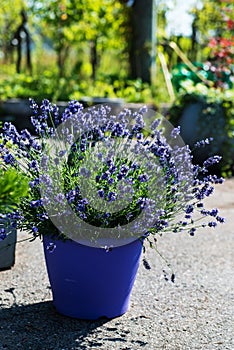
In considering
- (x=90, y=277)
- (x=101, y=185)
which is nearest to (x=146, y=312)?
(x=90, y=277)

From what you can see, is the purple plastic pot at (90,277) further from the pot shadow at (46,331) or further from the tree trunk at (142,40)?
the tree trunk at (142,40)

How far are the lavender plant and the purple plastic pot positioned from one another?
0.08m

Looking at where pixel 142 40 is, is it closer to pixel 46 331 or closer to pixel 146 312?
pixel 146 312

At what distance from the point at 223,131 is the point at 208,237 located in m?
2.20

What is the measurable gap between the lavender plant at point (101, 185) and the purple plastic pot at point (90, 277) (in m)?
0.08

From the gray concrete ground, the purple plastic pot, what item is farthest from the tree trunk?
the purple plastic pot

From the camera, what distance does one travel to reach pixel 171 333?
274cm

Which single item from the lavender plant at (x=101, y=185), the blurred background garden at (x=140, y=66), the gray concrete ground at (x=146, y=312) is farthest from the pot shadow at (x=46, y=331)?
the blurred background garden at (x=140, y=66)

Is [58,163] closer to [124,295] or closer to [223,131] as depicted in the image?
[124,295]

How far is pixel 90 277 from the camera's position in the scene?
2.68 m

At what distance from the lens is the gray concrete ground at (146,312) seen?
104 inches

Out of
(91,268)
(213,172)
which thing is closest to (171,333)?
(91,268)

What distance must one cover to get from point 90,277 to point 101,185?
0.42 m

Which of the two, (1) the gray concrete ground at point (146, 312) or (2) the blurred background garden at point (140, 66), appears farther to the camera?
(2) the blurred background garden at point (140, 66)
